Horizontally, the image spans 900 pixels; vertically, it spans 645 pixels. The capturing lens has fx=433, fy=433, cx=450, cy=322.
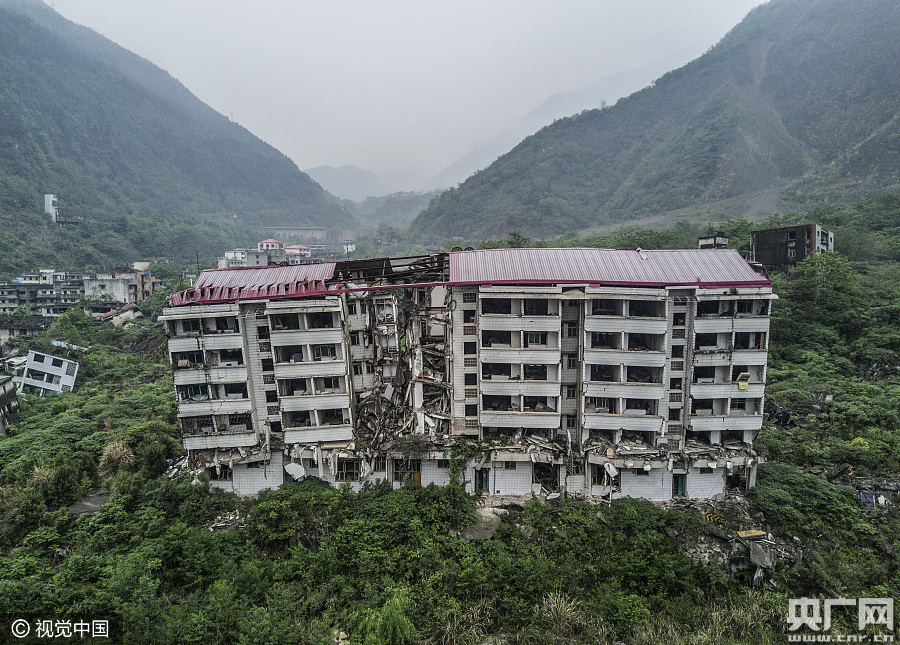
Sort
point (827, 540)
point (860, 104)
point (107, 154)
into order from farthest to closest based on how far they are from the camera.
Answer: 1. point (107, 154)
2. point (860, 104)
3. point (827, 540)

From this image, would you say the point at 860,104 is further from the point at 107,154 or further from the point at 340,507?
the point at 107,154

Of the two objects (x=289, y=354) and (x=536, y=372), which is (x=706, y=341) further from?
(x=289, y=354)

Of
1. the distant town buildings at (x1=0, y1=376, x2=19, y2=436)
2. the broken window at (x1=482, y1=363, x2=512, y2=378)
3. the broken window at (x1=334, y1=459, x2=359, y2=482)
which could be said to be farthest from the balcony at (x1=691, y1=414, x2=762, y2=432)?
the distant town buildings at (x1=0, y1=376, x2=19, y2=436)

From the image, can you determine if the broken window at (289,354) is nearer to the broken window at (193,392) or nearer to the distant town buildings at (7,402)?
the broken window at (193,392)

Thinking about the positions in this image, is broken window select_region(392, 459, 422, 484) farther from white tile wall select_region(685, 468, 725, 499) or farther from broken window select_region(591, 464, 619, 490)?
white tile wall select_region(685, 468, 725, 499)

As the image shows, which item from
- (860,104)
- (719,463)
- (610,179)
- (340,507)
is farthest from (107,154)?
(860,104)

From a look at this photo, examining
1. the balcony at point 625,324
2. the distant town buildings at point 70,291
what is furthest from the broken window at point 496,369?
the distant town buildings at point 70,291
